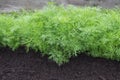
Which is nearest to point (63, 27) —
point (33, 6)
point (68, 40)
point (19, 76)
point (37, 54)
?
point (68, 40)

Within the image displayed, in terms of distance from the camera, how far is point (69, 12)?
14.1 feet

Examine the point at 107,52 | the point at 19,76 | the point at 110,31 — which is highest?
the point at 110,31

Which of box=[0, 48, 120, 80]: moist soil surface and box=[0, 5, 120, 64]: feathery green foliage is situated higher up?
box=[0, 5, 120, 64]: feathery green foliage

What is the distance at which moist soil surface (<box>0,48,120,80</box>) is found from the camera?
393 cm

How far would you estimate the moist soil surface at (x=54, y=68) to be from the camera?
12.9 feet

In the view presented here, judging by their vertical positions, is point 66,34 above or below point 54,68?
above

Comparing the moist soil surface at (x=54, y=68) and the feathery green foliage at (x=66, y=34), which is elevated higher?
the feathery green foliage at (x=66, y=34)

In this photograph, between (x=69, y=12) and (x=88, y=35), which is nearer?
(x=88, y=35)

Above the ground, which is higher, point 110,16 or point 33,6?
point 110,16

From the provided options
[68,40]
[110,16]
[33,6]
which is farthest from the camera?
[33,6]

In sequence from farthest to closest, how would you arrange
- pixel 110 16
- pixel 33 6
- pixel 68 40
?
pixel 33 6 < pixel 110 16 < pixel 68 40

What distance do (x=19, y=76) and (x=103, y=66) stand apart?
1.07 m

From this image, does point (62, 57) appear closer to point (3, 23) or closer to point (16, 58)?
point (16, 58)

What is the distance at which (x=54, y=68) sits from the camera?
4023 mm
